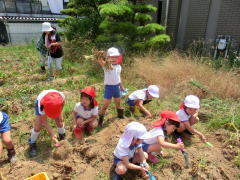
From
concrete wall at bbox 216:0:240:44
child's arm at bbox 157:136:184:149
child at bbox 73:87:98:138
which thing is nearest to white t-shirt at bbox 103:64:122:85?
child at bbox 73:87:98:138

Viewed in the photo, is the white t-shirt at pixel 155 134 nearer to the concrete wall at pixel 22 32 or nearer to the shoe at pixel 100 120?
the shoe at pixel 100 120

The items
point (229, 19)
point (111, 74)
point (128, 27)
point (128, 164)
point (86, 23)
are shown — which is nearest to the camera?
point (128, 164)

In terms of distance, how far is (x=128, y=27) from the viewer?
6828 mm

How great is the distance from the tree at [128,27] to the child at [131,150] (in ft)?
15.9

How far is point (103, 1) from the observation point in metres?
9.42

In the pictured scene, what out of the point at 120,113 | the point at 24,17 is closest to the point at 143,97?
the point at 120,113

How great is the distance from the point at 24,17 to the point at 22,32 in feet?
7.74

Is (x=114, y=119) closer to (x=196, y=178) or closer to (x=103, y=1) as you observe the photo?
(x=196, y=178)

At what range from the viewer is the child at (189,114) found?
2.96 m

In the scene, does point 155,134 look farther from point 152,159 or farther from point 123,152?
point 123,152

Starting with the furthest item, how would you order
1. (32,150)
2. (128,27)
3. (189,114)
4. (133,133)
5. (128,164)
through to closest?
1. (128,27)
2. (189,114)
3. (32,150)
4. (128,164)
5. (133,133)

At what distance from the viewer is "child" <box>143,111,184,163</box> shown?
8.14 feet

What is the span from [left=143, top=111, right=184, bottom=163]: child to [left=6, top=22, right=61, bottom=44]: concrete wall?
1431 centimetres

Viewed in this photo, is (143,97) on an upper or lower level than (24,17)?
lower
